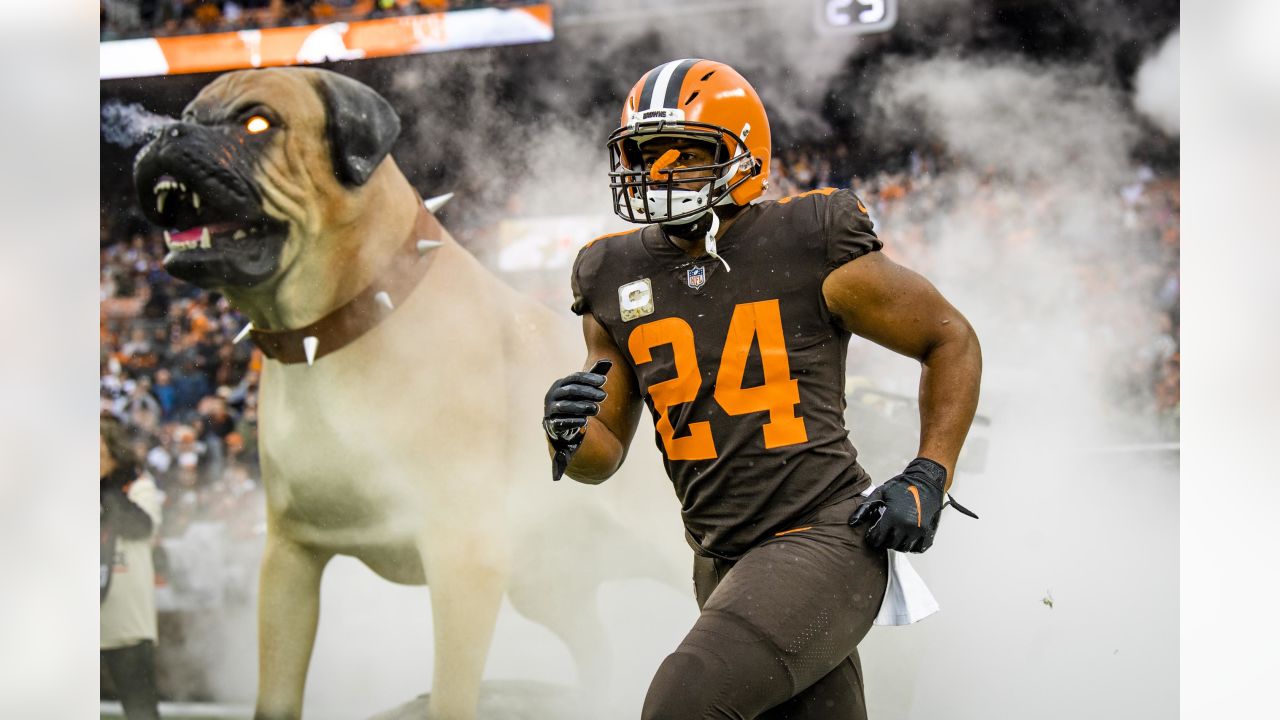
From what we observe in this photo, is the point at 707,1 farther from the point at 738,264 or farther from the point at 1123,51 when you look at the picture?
the point at 738,264

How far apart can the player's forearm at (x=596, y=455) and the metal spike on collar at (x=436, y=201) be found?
170 centimetres

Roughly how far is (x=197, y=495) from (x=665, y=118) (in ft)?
7.99

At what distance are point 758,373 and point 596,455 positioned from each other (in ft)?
1.12

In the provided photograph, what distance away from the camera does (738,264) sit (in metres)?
2.16

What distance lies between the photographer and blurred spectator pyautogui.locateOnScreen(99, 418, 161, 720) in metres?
3.82

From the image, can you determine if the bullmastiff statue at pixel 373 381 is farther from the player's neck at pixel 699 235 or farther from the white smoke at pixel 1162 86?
the white smoke at pixel 1162 86

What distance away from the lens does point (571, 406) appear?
1972 mm

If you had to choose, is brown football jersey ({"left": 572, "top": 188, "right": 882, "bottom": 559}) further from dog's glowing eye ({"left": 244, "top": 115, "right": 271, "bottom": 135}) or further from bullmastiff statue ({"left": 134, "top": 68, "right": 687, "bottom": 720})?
dog's glowing eye ({"left": 244, "top": 115, "right": 271, "bottom": 135})

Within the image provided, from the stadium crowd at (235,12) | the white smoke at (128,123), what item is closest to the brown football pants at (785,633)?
the stadium crowd at (235,12)

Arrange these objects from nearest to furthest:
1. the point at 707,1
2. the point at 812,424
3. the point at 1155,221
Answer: the point at 812,424, the point at 1155,221, the point at 707,1

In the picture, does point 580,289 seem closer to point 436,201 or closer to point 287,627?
point 436,201

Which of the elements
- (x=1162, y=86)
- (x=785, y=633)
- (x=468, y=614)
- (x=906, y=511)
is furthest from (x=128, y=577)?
(x=1162, y=86)

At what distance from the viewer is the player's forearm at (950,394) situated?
205 cm
